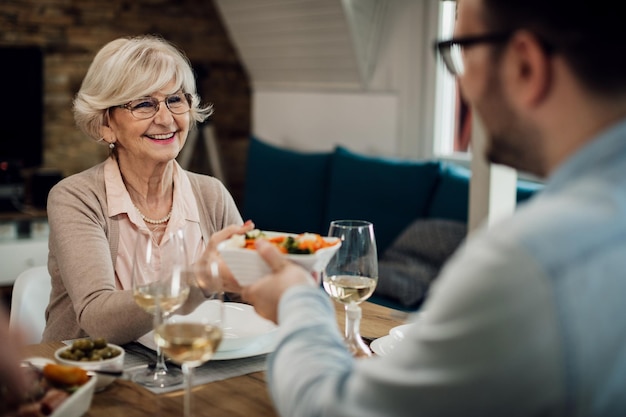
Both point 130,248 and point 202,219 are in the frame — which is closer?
point 130,248

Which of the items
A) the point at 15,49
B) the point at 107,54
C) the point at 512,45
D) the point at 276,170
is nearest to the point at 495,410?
the point at 512,45

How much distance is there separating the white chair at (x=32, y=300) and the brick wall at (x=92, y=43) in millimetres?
3124

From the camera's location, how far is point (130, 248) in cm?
198

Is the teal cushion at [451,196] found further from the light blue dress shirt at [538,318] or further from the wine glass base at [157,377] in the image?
the light blue dress shirt at [538,318]

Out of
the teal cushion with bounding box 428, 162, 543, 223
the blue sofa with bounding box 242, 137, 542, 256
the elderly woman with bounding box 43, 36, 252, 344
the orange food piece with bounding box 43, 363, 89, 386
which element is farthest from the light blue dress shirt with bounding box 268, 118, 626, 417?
the teal cushion with bounding box 428, 162, 543, 223

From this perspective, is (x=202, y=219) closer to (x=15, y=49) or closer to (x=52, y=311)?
(x=52, y=311)

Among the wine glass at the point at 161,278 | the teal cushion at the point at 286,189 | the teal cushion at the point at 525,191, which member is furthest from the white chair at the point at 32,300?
the teal cushion at the point at 286,189

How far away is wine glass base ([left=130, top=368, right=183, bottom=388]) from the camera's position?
1396 millimetres

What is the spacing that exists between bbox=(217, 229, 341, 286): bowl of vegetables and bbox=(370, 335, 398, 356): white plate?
238 mm

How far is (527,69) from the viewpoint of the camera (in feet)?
2.89

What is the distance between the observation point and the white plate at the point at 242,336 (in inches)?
59.2

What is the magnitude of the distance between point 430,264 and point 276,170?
1.53 metres

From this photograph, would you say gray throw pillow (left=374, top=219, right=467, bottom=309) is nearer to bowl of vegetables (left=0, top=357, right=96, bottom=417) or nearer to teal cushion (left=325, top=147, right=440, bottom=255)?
teal cushion (left=325, top=147, right=440, bottom=255)

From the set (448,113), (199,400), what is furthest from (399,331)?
(448,113)
